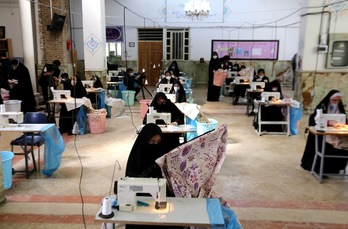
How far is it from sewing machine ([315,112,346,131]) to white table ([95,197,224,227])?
2.79 m

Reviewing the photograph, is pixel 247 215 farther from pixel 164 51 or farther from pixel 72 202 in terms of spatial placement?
pixel 164 51

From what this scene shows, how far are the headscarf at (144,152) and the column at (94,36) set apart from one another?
7512mm

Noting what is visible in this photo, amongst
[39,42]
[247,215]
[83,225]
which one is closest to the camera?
[83,225]

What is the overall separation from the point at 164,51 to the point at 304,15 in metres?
8.15

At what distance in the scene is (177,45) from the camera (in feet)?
52.9

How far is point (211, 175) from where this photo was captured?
2994 mm

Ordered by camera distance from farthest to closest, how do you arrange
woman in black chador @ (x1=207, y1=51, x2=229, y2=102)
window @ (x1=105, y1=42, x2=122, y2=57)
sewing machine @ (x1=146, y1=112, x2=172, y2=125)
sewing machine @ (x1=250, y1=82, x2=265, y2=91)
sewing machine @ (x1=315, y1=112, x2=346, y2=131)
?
window @ (x1=105, y1=42, x2=122, y2=57) → woman in black chador @ (x1=207, y1=51, x2=229, y2=102) → sewing machine @ (x1=250, y1=82, x2=265, y2=91) → sewing machine @ (x1=146, y1=112, x2=172, y2=125) → sewing machine @ (x1=315, y1=112, x2=346, y2=131)

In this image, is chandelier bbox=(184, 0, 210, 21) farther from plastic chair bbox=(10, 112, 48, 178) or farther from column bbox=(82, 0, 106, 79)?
plastic chair bbox=(10, 112, 48, 178)

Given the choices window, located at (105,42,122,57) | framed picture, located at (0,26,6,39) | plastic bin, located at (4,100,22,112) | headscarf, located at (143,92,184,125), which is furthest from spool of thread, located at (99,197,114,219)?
window, located at (105,42,122,57)

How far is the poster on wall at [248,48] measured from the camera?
1549 centimetres

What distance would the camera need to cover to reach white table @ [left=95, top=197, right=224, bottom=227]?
226cm

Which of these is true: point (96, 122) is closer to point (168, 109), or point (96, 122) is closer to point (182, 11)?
point (168, 109)

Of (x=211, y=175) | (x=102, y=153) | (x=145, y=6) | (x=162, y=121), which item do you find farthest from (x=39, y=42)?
(x=211, y=175)

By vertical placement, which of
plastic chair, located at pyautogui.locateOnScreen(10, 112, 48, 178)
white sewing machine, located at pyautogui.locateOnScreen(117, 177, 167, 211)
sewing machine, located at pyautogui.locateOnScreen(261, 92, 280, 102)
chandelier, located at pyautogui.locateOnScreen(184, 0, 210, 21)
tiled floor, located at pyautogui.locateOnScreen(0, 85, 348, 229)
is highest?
chandelier, located at pyautogui.locateOnScreen(184, 0, 210, 21)
